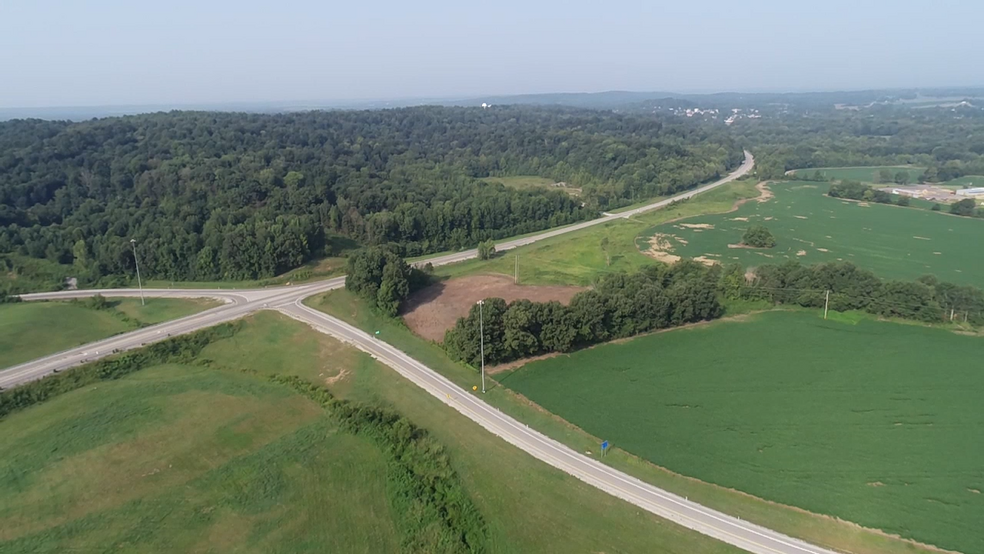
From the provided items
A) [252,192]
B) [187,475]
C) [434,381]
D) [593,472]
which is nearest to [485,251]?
[434,381]

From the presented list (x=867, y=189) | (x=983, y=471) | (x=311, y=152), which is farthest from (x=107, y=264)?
(x=867, y=189)

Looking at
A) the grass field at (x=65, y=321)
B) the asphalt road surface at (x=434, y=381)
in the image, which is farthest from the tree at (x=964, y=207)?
the grass field at (x=65, y=321)

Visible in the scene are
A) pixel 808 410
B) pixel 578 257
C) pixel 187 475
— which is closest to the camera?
pixel 187 475

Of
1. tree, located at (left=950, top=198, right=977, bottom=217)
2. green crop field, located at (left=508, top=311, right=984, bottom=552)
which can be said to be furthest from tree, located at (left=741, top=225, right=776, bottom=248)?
tree, located at (left=950, top=198, right=977, bottom=217)

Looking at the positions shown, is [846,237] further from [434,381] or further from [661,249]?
[434,381]

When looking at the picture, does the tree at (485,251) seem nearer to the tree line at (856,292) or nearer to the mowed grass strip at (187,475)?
the tree line at (856,292)

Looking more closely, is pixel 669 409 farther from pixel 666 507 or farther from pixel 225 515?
pixel 225 515

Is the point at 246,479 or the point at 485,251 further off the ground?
the point at 485,251
